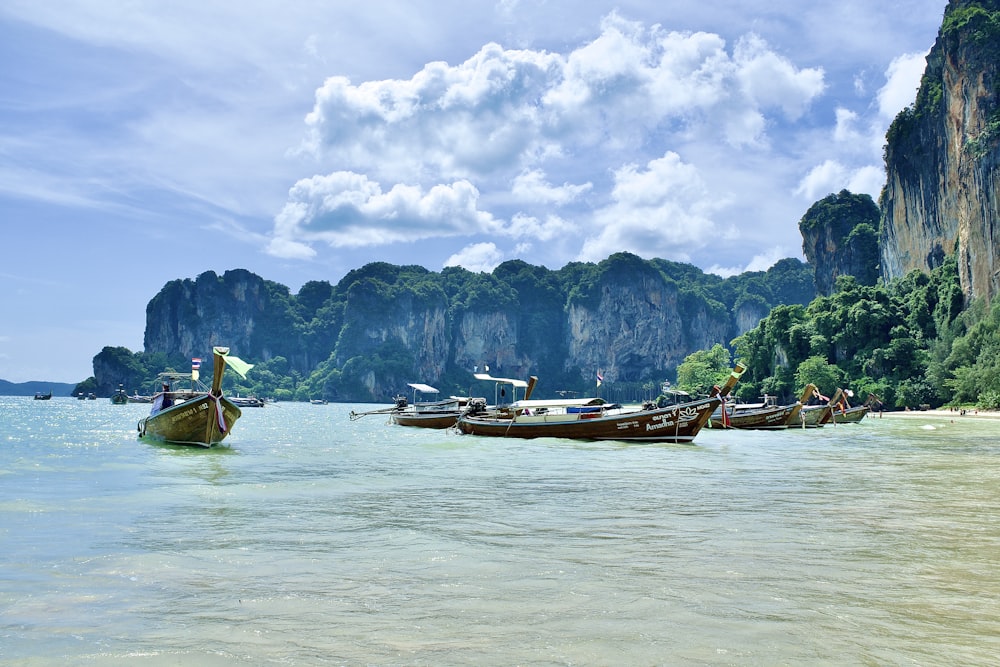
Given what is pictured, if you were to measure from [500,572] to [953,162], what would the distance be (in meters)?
92.4

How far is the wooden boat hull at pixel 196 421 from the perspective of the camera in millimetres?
26125

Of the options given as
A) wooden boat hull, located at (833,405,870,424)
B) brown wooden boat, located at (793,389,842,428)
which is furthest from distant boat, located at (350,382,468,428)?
wooden boat hull, located at (833,405,870,424)

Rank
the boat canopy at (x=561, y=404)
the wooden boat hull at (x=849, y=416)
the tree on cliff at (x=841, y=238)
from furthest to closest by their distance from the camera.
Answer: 1. the tree on cliff at (x=841, y=238)
2. the wooden boat hull at (x=849, y=416)
3. the boat canopy at (x=561, y=404)

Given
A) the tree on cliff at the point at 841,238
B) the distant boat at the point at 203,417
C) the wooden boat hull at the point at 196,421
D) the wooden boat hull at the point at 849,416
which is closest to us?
the distant boat at the point at 203,417

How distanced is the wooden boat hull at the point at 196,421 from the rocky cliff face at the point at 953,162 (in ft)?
224

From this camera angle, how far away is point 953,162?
8269 cm

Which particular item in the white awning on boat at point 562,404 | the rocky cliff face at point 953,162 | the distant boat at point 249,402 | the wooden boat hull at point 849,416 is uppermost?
the rocky cliff face at point 953,162

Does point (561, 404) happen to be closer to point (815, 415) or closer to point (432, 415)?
point (432, 415)

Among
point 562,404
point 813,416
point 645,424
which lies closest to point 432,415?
point 562,404

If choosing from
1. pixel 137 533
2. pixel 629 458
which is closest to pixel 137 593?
pixel 137 533

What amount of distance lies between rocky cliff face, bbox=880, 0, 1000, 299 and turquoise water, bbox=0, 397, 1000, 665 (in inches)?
2625

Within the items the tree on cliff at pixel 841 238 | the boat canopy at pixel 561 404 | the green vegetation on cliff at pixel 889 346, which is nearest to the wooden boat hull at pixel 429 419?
the boat canopy at pixel 561 404

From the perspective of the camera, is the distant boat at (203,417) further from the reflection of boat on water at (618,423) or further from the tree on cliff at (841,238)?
the tree on cliff at (841,238)

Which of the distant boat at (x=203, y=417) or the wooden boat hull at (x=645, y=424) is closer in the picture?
the distant boat at (x=203, y=417)
